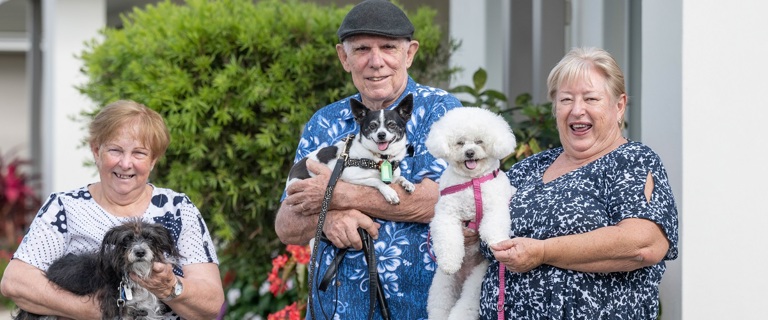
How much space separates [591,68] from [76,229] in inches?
77.8

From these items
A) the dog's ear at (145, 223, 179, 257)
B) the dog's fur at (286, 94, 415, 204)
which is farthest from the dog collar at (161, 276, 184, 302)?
the dog's fur at (286, 94, 415, 204)

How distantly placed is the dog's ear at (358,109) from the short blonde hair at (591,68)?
31.4 inches

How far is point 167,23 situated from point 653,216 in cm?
502

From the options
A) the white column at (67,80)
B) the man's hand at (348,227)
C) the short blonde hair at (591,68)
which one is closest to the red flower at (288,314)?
the man's hand at (348,227)

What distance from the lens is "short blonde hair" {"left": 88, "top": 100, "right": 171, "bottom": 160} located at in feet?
12.3

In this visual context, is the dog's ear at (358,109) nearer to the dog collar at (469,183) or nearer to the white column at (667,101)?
the dog collar at (469,183)

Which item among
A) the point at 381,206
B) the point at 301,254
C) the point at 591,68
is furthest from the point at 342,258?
the point at 301,254

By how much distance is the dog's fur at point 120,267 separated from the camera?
3518mm

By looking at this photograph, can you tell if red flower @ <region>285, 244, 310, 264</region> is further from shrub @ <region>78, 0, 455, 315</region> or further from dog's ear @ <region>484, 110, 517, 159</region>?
dog's ear @ <region>484, 110, 517, 159</region>

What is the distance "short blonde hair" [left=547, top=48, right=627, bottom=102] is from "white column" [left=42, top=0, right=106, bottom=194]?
8.71 m

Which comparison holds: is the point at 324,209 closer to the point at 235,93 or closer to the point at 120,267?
the point at 120,267
